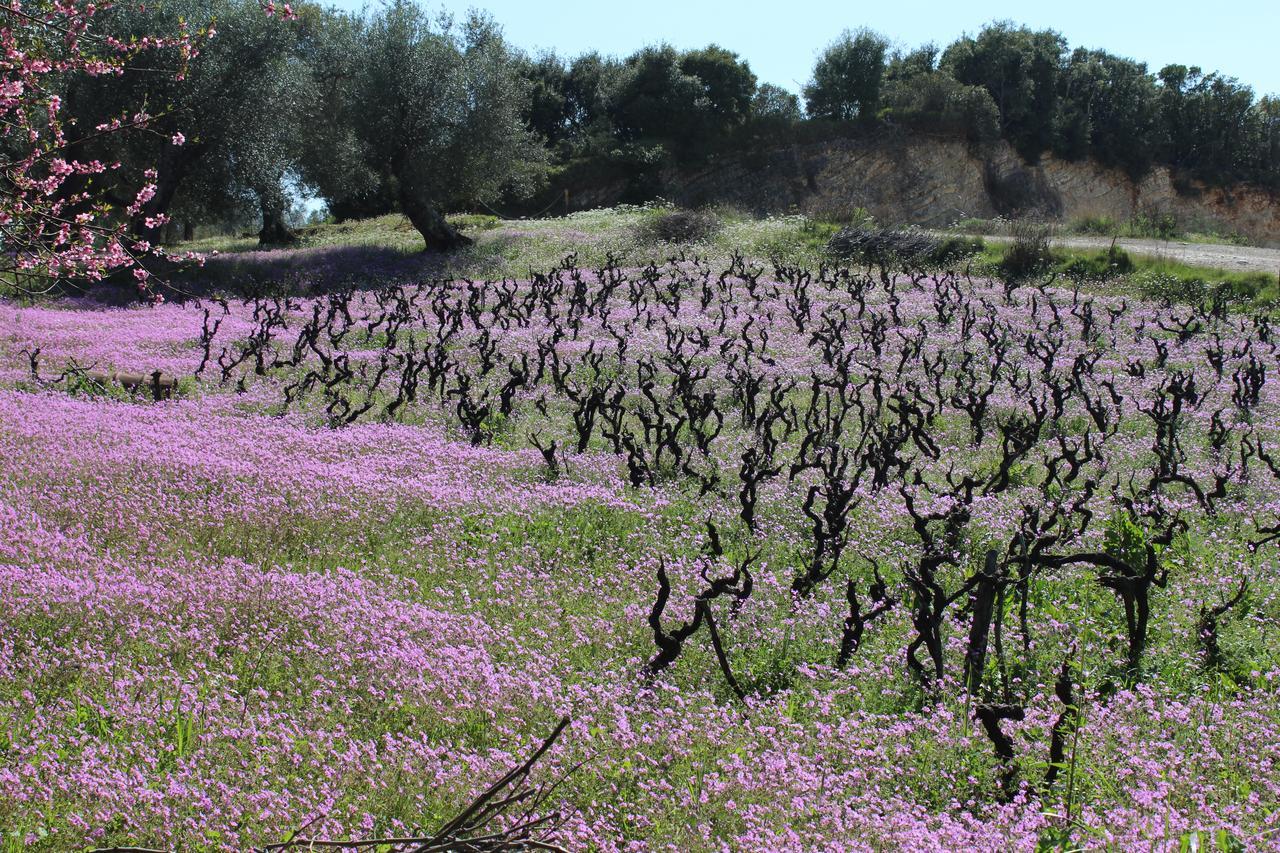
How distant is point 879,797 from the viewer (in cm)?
484

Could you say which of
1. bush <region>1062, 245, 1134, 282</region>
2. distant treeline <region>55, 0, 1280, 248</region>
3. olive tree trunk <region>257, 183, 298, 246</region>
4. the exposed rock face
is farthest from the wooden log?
the exposed rock face

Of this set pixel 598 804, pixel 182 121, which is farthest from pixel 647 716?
pixel 182 121

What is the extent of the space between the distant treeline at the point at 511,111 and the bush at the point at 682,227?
587 cm

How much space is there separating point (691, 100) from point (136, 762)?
60.2m

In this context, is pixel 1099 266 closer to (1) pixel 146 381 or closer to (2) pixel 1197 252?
(2) pixel 1197 252

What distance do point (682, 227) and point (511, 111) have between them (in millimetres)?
7666

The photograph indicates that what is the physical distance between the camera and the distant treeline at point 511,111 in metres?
29.5

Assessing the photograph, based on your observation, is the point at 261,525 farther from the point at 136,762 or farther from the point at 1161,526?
the point at 1161,526

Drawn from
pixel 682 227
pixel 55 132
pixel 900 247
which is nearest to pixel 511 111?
pixel 682 227

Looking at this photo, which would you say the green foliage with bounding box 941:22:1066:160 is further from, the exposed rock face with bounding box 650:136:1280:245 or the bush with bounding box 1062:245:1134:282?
the bush with bounding box 1062:245:1134:282

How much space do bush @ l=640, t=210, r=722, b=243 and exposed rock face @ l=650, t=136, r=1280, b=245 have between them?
20911 millimetres

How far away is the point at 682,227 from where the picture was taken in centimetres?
3688

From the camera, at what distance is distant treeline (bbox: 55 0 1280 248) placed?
29.5 metres

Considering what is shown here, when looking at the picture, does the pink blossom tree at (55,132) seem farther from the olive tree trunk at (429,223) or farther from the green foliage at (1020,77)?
the green foliage at (1020,77)
